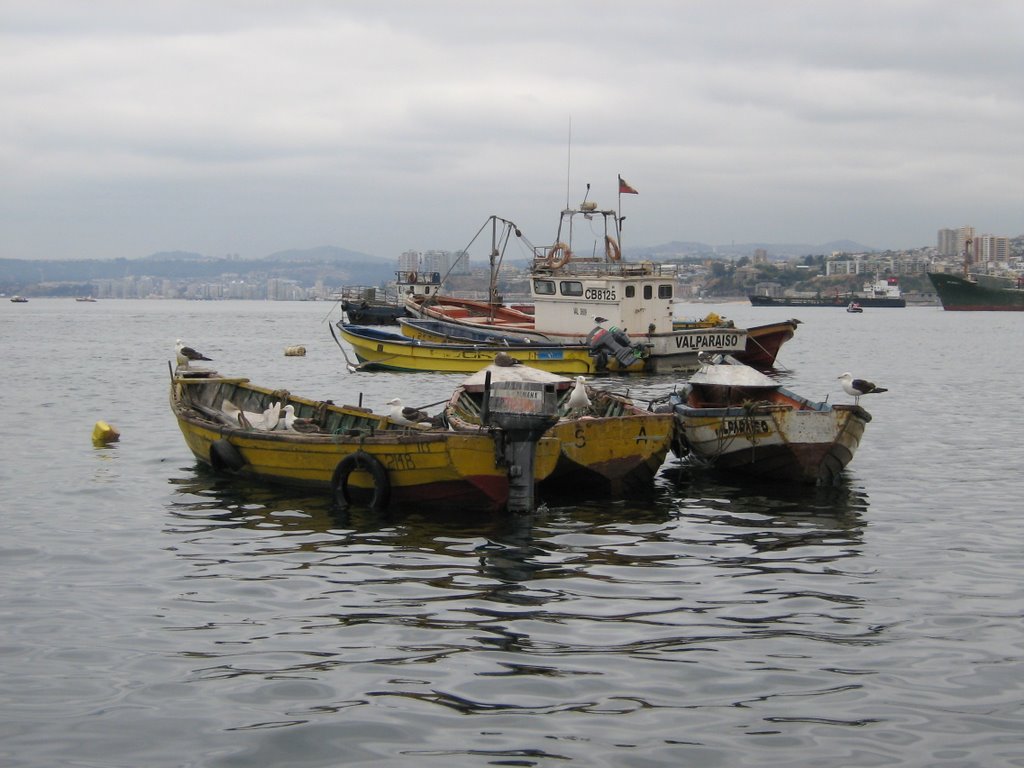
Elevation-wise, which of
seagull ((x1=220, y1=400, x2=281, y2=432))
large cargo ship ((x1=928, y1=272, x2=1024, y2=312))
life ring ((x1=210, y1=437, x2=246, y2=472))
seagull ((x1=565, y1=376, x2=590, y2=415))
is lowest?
life ring ((x1=210, y1=437, x2=246, y2=472))

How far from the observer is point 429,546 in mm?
13703

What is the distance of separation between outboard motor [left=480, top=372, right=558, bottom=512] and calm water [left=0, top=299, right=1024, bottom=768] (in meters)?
0.80

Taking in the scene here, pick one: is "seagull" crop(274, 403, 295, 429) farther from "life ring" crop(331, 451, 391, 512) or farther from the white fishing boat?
the white fishing boat

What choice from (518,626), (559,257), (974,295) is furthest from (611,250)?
(974,295)

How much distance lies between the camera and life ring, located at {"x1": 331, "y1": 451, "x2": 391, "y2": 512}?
50.8 feet

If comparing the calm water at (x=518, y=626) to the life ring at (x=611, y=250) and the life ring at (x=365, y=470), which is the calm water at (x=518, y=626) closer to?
the life ring at (x=365, y=470)

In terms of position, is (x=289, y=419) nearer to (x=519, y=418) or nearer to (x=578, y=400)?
(x=578, y=400)

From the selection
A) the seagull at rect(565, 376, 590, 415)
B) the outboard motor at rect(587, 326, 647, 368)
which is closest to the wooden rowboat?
the seagull at rect(565, 376, 590, 415)

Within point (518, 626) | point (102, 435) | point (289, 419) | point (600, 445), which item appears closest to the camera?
point (518, 626)

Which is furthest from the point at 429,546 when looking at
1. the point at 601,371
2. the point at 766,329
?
the point at 766,329

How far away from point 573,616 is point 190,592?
399cm

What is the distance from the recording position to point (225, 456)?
17.9 metres

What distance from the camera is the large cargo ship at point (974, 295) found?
148000 millimetres

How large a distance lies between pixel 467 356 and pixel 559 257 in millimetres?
5594
